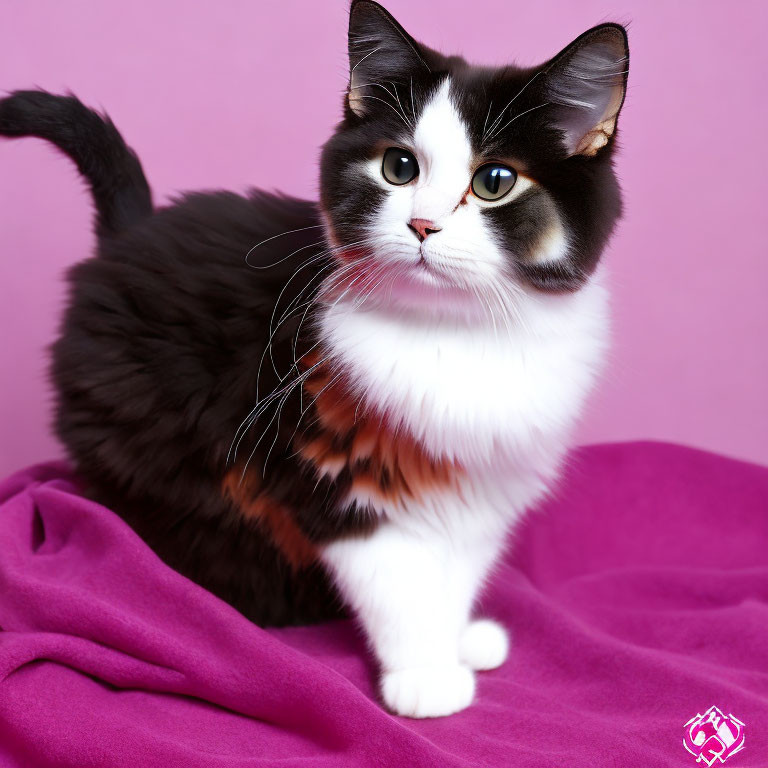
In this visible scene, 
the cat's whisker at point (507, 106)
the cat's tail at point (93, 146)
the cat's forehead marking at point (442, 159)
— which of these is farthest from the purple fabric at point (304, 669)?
the cat's whisker at point (507, 106)

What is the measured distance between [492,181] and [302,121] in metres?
1.04

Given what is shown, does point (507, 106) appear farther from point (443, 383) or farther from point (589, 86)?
point (443, 383)

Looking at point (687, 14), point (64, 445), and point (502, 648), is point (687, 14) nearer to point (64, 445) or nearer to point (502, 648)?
point (502, 648)

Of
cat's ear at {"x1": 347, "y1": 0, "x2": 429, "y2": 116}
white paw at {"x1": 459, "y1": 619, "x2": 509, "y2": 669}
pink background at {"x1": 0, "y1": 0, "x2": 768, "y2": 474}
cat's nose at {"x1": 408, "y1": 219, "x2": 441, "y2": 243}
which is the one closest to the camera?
cat's nose at {"x1": 408, "y1": 219, "x2": 441, "y2": 243}

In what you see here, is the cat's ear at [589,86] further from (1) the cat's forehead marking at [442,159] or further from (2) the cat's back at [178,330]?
(2) the cat's back at [178,330]

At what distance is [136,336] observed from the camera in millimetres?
1312

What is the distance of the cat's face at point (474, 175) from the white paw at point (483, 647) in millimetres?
603

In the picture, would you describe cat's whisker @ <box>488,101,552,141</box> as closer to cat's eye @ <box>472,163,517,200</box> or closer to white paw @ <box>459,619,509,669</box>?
cat's eye @ <box>472,163,517,200</box>

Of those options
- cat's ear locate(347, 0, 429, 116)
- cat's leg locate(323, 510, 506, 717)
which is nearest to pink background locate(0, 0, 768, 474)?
cat's ear locate(347, 0, 429, 116)

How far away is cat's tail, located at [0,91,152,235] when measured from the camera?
1340 millimetres

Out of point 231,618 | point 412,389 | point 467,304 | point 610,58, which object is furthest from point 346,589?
point 610,58

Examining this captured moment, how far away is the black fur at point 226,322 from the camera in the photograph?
1.11 meters

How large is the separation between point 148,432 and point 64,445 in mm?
200

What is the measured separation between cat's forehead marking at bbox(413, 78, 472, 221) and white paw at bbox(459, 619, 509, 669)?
748mm
